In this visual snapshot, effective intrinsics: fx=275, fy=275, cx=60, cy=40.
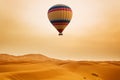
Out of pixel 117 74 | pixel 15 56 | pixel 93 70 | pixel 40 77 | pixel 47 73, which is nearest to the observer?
pixel 40 77

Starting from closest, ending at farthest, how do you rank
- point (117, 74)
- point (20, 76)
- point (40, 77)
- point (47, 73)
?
1. point (20, 76)
2. point (40, 77)
3. point (47, 73)
4. point (117, 74)

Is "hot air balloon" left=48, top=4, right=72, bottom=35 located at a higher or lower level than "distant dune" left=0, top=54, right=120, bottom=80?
higher

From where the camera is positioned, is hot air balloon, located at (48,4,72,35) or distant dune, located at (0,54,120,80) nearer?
hot air balloon, located at (48,4,72,35)

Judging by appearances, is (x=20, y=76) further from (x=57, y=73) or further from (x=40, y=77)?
(x=57, y=73)

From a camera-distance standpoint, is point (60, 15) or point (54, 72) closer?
point (60, 15)

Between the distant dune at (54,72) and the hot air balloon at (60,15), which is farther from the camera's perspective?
the distant dune at (54,72)

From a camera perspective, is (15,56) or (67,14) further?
(15,56)

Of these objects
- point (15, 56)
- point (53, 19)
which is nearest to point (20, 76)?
point (53, 19)

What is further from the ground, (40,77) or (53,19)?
(53,19)

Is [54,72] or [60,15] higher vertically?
[60,15]

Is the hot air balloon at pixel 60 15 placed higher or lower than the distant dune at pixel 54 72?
higher
